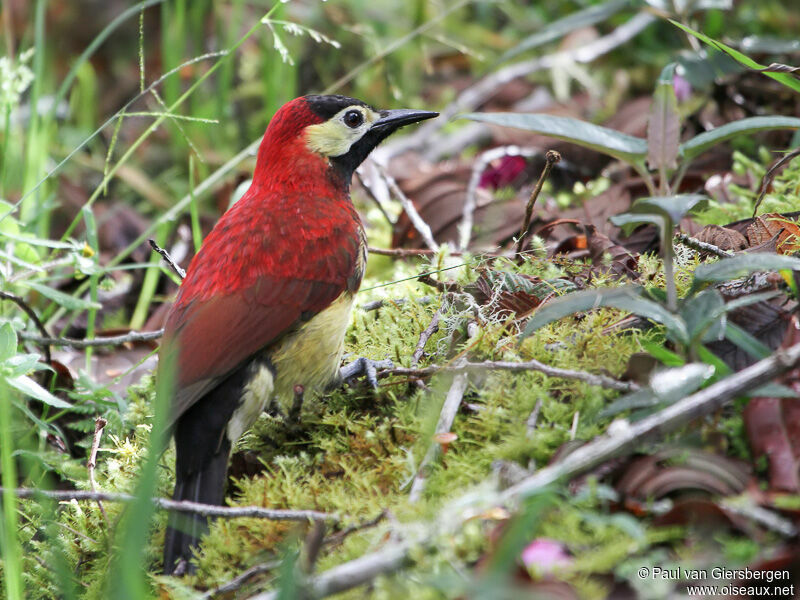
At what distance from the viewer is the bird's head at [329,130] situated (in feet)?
11.8

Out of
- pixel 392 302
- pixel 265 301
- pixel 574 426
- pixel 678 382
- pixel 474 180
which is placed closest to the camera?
pixel 678 382

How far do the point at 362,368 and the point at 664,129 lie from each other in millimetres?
1459

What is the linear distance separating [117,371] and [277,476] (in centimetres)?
155

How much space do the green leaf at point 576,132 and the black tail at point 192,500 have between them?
5.14ft

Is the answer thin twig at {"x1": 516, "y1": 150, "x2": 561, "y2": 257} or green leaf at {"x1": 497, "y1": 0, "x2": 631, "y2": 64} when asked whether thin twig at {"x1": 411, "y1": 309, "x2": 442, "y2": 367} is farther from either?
green leaf at {"x1": 497, "y1": 0, "x2": 631, "y2": 64}

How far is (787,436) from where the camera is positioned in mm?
2062

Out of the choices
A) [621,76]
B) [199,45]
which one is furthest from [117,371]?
[621,76]

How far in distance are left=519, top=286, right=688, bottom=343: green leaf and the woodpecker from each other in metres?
1.03

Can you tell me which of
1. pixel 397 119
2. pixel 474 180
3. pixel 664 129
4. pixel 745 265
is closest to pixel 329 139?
pixel 397 119

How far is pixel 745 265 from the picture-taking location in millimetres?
2195

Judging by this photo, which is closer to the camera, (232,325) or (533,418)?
(533,418)

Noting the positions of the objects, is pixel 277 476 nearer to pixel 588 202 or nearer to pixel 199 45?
pixel 588 202

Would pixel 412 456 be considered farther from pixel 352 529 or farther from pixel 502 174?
pixel 502 174

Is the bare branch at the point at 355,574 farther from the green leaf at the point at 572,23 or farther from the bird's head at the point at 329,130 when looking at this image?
the green leaf at the point at 572,23
